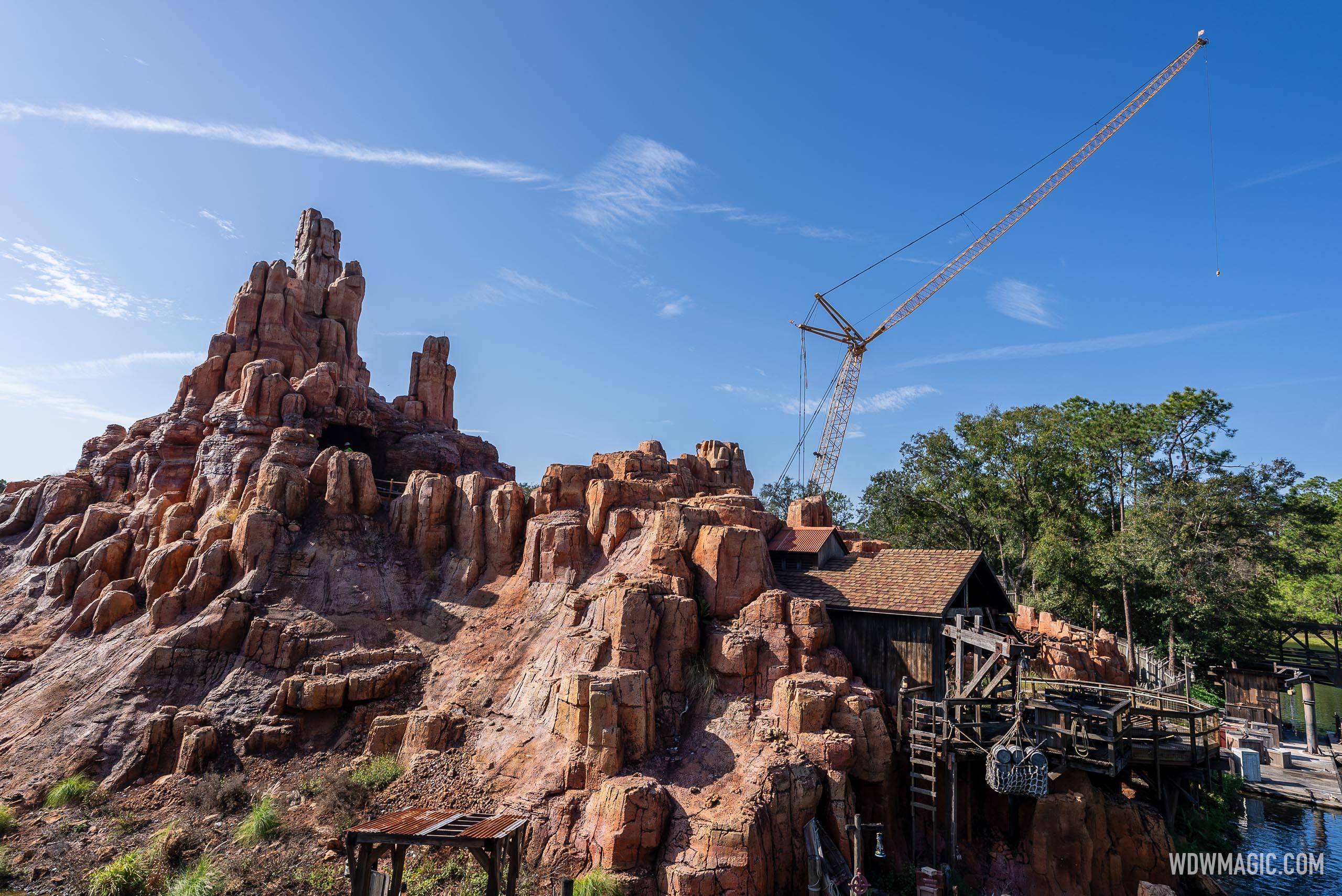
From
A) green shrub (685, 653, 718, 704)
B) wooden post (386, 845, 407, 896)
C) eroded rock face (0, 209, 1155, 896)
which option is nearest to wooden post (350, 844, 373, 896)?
wooden post (386, 845, 407, 896)

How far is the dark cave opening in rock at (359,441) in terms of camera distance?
4122cm

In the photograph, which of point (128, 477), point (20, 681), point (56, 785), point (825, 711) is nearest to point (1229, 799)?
point (825, 711)

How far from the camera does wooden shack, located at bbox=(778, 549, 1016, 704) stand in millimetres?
23125

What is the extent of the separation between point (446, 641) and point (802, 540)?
14833mm

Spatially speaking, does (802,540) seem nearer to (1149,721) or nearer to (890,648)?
(890,648)

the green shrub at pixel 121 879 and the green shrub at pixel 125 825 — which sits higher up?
the green shrub at pixel 125 825

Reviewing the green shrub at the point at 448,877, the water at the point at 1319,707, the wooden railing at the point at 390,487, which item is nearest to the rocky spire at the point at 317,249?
the wooden railing at the point at 390,487

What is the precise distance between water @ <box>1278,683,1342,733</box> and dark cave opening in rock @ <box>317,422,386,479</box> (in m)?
59.8

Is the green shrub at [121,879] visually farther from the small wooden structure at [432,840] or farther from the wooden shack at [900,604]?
the wooden shack at [900,604]

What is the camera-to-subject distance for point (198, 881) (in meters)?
18.2

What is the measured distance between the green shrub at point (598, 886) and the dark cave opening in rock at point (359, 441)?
2935 cm

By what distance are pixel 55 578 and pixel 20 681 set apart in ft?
20.8

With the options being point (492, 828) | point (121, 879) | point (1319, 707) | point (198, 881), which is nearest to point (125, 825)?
point (121, 879)

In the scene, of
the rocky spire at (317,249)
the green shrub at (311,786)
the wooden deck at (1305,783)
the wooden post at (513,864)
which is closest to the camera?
the wooden post at (513,864)
